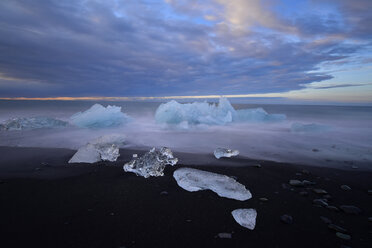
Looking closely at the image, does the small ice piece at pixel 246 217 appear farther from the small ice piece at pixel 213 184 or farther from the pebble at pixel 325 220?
the pebble at pixel 325 220

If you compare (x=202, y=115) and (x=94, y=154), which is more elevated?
(x=202, y=115)

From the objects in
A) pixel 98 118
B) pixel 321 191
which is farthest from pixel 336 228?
pixel 98 118

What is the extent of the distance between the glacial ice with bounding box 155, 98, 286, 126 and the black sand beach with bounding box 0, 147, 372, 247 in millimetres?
6342

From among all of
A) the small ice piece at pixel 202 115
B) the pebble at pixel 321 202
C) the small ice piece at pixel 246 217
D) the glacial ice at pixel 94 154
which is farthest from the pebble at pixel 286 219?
the small ice piece at pixel 202 115

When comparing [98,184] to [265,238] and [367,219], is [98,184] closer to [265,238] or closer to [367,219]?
[265,238]

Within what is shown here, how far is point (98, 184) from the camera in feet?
8.77

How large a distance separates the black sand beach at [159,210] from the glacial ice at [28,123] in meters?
5.79

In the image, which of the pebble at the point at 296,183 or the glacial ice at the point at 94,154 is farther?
the glacial ice at the point at 94,154

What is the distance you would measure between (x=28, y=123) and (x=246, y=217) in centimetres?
965

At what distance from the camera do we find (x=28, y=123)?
26.3 ft

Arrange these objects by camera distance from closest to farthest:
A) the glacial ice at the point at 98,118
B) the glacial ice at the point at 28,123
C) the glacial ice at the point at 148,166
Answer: the glacial ice at the point at 148,166, the glacial ice at the point at 28,123, the glacial ice at the point at 98,118

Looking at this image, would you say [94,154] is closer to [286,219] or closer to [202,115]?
[286,219]

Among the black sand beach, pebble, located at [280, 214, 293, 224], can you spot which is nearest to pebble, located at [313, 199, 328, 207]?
the black sand beach

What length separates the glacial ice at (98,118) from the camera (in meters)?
8.66
